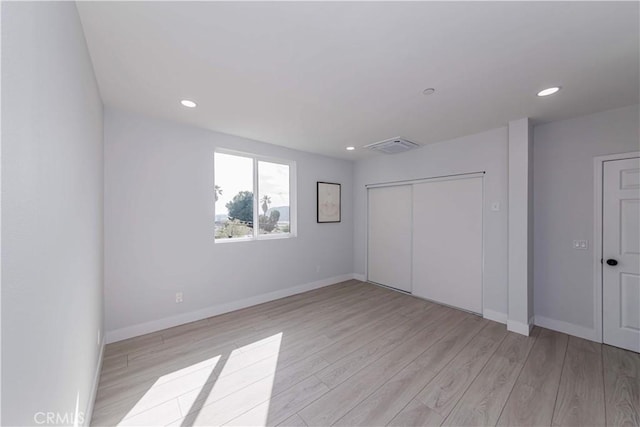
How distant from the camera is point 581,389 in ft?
6.32

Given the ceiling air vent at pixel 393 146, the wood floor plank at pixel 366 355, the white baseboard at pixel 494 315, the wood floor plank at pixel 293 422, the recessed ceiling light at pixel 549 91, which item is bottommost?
the wood floor plank at pixel 293 422

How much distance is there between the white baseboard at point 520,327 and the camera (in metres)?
2.78

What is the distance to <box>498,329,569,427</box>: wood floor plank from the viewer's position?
5.46 ft

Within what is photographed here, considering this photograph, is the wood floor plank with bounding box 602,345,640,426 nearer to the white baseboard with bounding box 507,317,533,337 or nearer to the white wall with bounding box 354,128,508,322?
the white baseboard with bounding box 507,317,533,337

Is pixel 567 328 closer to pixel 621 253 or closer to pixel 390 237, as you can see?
pixel 621 253

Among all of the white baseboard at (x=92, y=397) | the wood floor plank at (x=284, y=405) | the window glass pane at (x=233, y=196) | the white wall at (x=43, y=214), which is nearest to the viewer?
the white wall at (x=43, y=214)

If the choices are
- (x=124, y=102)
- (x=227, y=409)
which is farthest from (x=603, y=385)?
(x=124, y=102)

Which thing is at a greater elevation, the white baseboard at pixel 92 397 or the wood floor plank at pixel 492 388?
the white baseboard at pixel 92 397

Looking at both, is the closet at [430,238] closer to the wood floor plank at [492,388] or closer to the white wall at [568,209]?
the white wall at [568,209]

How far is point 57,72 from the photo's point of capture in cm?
105

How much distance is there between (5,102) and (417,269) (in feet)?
14.4

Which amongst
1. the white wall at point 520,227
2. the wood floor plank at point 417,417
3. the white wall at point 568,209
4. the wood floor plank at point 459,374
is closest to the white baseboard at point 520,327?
the white wall at point 520,227

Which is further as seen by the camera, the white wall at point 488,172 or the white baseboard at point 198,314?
the white wall at point 488,172

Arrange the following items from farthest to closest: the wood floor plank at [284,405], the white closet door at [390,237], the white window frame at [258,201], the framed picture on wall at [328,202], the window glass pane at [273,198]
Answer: the framed picture on wall at [328,202] → the white closet door at [390,237] → the window glass pane at [273,198] → the white window frame at [258,201] → the wood floor plank at [284,405]
